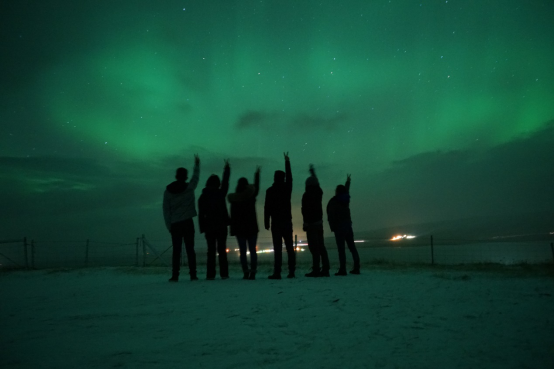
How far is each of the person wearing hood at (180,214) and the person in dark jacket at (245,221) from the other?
30.1 inches

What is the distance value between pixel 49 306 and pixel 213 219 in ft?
9.11

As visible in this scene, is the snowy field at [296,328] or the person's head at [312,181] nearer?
the snowy field at [296,328]

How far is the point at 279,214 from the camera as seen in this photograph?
6.30m

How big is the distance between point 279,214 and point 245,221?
0.67 m

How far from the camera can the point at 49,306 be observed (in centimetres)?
450

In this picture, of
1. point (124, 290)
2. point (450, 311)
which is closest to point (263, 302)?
point (450, 311)

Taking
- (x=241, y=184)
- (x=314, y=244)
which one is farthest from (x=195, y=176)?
(x=314, y=244)

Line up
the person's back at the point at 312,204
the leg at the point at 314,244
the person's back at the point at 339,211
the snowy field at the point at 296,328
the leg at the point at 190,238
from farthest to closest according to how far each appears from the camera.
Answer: the person's back at the point at 339,211
the person's back at the point at 312,204
the leg at the point at 314,244
the leg at the point at 190,238
the snowy field at the point at 296,328

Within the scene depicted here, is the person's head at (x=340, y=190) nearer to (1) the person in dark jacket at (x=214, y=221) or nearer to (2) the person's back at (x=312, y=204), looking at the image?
(2) the person's back at (x=312, y=204)

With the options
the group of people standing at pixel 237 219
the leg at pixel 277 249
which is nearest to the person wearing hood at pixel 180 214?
the group of people standing at pixel 237 219

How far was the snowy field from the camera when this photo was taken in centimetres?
243

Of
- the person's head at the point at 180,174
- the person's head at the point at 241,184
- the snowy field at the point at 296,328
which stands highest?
the person's head at the point at 180,174

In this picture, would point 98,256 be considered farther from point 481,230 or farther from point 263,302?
point 481,230

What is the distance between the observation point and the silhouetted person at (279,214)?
6238mm
